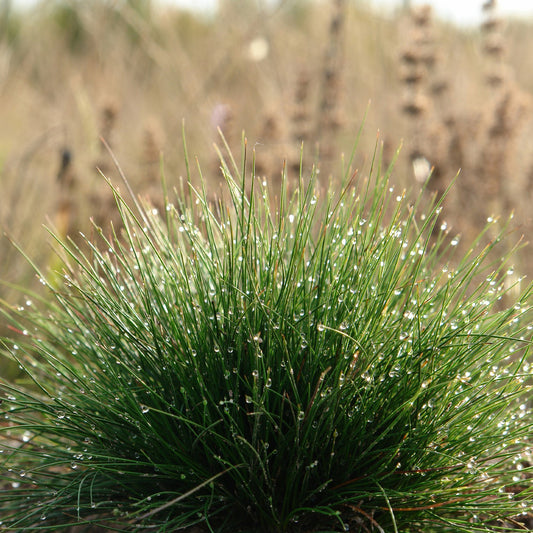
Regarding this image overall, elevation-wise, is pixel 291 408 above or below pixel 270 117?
below

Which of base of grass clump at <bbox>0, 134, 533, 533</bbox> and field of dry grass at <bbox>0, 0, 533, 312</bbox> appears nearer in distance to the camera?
base of grass clump at <bbox>0, 134, 533, 533</bbox>

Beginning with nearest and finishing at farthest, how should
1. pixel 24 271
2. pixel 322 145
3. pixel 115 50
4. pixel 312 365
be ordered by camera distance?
pixel 312 365 → pixel 24 271 → pixel 322 145 → pixel 115 50

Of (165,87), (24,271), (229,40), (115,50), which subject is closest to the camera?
(24,271)

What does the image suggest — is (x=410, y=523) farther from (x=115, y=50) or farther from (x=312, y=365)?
(x=115, y=50)

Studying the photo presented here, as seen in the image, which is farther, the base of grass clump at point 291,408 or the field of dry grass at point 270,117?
the field of dry grass at point 270,117

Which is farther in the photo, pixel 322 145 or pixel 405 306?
pixel 322 145

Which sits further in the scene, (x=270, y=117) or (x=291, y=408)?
(x=270, y=117)

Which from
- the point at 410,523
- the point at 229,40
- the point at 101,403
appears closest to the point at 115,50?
the point at 229,40

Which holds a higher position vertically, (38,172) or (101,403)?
(101,403)
